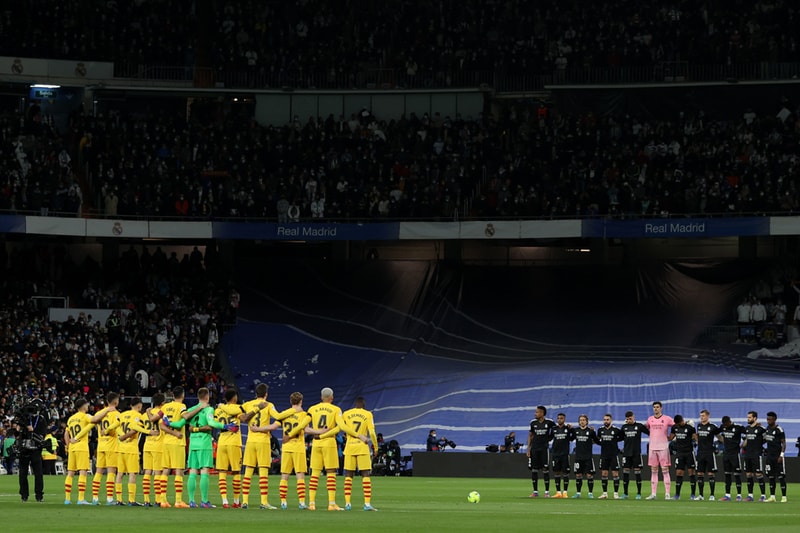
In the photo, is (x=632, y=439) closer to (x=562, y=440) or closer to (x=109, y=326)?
(x=562, y=440)

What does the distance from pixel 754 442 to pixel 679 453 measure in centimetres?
205

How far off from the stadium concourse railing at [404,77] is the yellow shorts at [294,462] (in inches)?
1515

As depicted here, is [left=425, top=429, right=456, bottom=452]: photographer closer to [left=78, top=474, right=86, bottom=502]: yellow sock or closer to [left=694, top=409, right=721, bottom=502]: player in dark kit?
[left=694, top=409, right=721, bottom=502]: player in dark kit

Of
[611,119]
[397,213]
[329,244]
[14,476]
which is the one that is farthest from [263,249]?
[14,476]

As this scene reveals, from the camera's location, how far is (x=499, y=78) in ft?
207

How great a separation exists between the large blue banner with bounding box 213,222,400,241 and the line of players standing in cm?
2445

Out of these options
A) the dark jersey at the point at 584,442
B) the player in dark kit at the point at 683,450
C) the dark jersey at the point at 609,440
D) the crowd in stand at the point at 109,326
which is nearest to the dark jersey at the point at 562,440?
the dark jersey at the point at 584,442

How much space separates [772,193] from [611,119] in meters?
8.40

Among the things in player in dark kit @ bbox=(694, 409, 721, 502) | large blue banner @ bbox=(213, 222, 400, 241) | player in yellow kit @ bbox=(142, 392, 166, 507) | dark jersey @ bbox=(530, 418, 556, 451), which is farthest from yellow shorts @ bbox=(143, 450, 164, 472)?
large blue banner @ bbox=(213, 222, 400, 241)

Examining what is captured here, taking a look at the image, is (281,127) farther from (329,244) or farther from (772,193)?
(772,193)

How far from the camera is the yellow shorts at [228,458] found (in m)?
26.8

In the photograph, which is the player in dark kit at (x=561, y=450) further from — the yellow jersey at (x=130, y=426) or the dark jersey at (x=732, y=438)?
the yellow jersey at (x=130, y=426)

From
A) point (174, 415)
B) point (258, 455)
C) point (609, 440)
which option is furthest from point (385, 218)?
point (258, 455)

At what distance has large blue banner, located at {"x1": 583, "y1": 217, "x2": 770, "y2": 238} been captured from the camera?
54844mm
